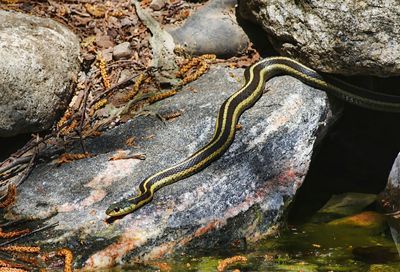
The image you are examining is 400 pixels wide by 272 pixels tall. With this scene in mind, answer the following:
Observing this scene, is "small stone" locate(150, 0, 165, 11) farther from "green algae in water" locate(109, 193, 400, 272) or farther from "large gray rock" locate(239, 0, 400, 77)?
"green algae in water" locate(109, 193, 400, 272)

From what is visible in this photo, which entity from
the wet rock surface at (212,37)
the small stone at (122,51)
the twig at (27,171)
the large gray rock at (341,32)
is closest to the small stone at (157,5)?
the wet rock surface at (212,37)

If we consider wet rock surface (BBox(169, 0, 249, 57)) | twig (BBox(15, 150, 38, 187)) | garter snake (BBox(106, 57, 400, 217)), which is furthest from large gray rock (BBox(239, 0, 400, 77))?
twig (BBox(15, 150, 38, 187))

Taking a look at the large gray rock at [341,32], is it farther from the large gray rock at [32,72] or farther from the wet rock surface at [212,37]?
the large gray rock at [32,72]

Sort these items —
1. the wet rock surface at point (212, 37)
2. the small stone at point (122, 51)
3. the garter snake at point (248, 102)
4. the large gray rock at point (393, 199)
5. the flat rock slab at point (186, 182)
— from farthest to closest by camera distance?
the wet rock surface at point (212, 37), the small stone at point (122, 51), the large gray rock at point (393, 199), the garter snake at point (248, 102), the flat rock slab at point (186, 182)

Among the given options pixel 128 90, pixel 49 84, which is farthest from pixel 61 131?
pixel 128 90

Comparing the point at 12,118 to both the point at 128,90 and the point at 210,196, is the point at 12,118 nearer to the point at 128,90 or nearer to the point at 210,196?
the point at 128,90
